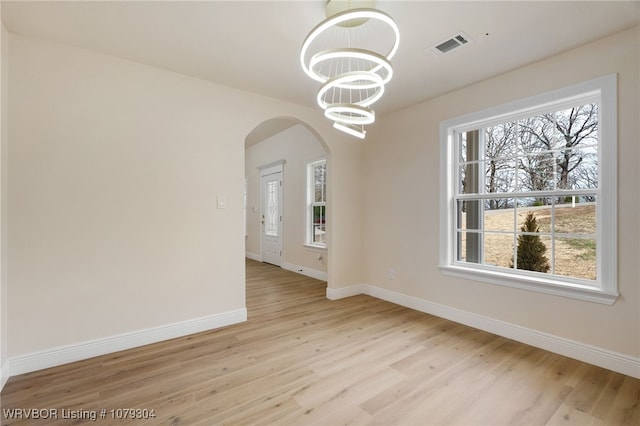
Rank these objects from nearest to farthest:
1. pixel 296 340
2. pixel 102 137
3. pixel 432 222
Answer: pixel 102 137 < pixel 296 340 < pixel 432 222

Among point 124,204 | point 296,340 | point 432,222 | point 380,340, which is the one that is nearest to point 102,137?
point 124,204

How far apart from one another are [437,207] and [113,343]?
348cm

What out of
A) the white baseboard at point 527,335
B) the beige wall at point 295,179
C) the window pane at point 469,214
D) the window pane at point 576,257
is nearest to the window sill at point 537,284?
the window pane at point 576,257

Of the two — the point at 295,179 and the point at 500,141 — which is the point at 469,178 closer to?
the point at 500,141

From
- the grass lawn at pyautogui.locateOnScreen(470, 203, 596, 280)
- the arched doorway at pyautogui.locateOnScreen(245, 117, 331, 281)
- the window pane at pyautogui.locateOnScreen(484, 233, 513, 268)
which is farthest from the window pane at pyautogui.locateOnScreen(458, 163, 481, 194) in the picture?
the arched doorway at pyautogui.locateOnScreen(245, 117, 331, 281)

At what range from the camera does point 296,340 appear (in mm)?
2756

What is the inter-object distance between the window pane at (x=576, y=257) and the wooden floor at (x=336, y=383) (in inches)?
28.6

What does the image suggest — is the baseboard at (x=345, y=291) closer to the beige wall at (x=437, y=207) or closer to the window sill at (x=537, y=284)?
the beige wall at (x=437, y=207)

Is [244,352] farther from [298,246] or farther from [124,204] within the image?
[298,246]

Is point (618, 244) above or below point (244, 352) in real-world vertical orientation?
above

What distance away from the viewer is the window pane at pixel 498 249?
2.95m

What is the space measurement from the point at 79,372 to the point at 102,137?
1874 millimetres

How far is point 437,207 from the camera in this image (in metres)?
3.42

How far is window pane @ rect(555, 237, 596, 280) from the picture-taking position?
2.46 metres
